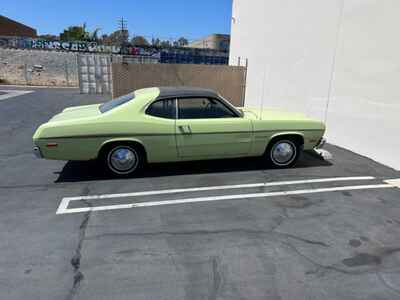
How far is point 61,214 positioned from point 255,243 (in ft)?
7.77

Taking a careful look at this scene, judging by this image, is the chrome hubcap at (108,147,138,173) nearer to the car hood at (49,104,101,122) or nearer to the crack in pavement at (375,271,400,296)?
the car hood at (49,104,101,122)

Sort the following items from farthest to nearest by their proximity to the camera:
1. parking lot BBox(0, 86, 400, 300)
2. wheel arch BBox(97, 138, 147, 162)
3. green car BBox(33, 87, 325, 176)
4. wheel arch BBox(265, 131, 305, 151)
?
wheel arch BBox(265, 131, 305, 151)
wheel arch BBox(97, 138, 147, 162)
green car BBox(33, 87, 325, 176)
parking lot BBox(0, 86, 400, 300)

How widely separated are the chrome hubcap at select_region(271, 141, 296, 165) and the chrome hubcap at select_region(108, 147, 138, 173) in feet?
8.22

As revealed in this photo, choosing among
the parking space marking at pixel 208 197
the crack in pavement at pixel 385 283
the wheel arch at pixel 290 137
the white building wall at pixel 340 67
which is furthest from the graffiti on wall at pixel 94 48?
the crack in pavement at pixel 385 283

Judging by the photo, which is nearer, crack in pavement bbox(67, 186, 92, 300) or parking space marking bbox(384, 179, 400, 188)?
crack in pavement bbox(67, 186, 92, 300)

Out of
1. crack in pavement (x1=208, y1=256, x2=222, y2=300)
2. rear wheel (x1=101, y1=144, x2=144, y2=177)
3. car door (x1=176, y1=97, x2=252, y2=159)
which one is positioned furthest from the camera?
car door (x1=176, y1=97, x2=252, y2=159)

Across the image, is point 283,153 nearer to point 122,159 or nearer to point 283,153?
point 283,153

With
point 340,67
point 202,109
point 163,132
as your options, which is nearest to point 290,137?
point 202,109

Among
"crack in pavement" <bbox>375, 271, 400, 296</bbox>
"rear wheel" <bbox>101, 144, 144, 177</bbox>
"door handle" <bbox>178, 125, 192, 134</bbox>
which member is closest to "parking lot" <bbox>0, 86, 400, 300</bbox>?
"crack in pavement" <bbox>375, 271, 400, 296</bbox>

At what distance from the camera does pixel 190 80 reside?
10.2 metres

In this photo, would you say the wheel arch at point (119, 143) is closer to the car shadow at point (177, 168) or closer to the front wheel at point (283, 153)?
the car shadow at point (177, 168)

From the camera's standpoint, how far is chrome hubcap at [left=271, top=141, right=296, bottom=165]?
5.29m

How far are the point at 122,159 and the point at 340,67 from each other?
5.34 meters

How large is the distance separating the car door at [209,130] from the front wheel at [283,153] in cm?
52
